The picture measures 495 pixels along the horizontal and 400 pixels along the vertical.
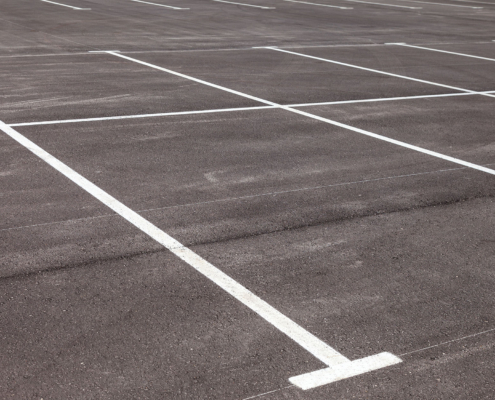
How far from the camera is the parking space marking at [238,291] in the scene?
16.4ft

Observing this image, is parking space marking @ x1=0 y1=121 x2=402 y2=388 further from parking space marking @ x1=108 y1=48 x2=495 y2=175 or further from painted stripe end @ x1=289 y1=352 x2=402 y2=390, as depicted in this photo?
parking space marking @ x1=108 y1=48 x2=495 y2=175

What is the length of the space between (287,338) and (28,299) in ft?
6.26

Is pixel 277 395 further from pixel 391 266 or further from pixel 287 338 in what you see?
pixel 391 266

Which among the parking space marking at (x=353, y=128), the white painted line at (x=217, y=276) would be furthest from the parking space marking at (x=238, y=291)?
the parking space marking at (x=353, y=128)

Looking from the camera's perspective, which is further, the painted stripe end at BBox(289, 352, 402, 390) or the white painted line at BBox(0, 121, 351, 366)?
the white painted line at BBox(0, 121, 351, 366)

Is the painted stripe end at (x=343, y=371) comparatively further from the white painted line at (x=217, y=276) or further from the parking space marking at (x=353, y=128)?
the parking space marking at (x=353, y=128)

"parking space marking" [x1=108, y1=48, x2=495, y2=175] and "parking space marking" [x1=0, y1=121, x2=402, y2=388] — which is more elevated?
"parking space marking" [x1=108, y1=48, x2=495, y2=175]

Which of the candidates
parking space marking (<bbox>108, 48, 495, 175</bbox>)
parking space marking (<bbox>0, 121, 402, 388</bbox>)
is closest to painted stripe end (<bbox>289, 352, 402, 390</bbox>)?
parking space marking (<bbox>0, 121, 402, 388</bbox>)

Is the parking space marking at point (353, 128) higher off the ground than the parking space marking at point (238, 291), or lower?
higher

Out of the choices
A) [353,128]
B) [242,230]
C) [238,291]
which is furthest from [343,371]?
[353,128]

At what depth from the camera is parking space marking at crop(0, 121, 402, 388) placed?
5008 millimetres

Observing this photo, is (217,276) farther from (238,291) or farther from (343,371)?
(343,371)

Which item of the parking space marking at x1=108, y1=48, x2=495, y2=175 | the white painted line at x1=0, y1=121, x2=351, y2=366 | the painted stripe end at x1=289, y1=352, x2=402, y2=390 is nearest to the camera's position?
the painted stripe end at x1=289, y1=352, x2=402, y2=390

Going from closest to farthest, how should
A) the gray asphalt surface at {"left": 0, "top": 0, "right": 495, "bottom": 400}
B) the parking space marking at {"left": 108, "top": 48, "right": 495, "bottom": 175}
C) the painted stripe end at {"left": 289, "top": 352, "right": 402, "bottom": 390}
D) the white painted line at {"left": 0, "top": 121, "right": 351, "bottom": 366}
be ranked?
the painted stripe end at {"left": 289, "top": 352, "right": 402, "bottom": 390} → the gray asphalt surface at {"left": 0, "top": 0, "right": 495, "bottom": 400} → the white painted line at {"left": 0, "top": 121, "right": 351, "bottom": 366} → the parking space marking at {"left": 108, "top": 48, "right": 495, "bottom": 175}
